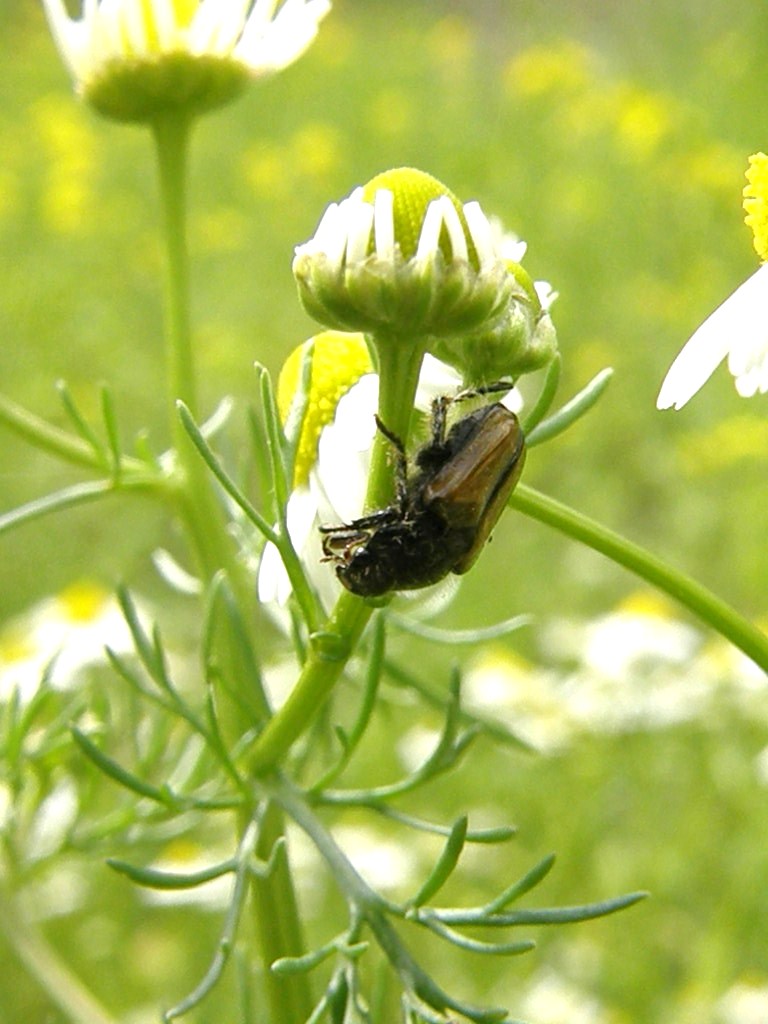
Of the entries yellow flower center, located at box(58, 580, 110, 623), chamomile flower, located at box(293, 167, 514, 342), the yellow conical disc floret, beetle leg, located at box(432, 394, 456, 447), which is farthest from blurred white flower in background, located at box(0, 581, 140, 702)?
chamomile flower, located at box(293, 167, 514, 342)

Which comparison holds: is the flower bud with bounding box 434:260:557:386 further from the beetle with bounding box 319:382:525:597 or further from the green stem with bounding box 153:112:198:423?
the green stem with bounding box 153:112:198:423

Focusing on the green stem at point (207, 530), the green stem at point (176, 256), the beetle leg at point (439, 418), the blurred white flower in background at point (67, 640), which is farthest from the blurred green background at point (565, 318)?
the beetle leg at point (439, 418)

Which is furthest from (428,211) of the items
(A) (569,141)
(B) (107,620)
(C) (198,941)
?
(A) (569,141)

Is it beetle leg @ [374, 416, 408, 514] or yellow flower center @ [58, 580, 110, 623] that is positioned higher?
yellow flower center @ [58, 580, 110, 623]

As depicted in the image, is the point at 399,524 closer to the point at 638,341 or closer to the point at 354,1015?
the point at 354,1015

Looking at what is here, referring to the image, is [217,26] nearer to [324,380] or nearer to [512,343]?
[324,380]

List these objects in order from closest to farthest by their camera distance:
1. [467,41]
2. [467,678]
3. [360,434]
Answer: [360,434], [467,678], [467,41]

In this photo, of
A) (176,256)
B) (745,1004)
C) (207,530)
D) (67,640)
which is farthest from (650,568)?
(67,640)

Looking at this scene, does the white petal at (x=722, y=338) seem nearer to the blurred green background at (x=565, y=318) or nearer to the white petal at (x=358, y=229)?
the white petal at (x=358, y=229)
